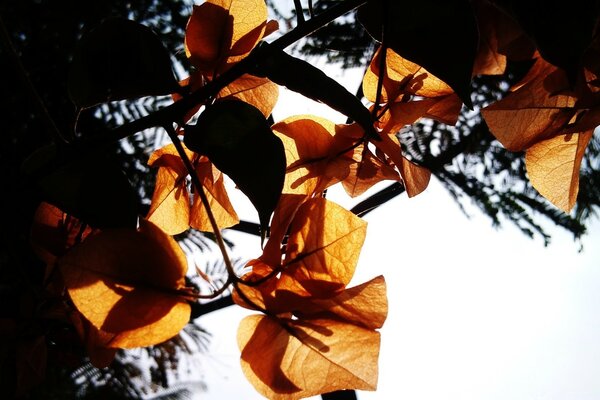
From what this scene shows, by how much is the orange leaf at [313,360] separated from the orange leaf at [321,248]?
2 centimetres

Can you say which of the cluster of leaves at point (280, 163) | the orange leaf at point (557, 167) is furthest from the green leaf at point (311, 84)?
the orange leaf at point (557, 167)

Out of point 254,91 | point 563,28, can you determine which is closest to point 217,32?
point 254,91

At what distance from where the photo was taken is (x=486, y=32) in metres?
0.23

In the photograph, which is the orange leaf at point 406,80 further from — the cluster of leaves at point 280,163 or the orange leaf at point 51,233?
the orange leaf at point 51,233

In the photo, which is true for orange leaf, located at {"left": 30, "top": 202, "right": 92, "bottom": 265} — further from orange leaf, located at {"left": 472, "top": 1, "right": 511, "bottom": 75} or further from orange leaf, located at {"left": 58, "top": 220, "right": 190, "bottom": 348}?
orange leaf, located at {"left": 472, "top": 1, "right": 511, "bottom": 75}

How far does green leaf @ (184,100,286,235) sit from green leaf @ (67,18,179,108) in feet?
0.09

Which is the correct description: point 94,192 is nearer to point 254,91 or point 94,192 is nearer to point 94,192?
point 94,192

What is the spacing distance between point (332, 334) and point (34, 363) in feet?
0.56

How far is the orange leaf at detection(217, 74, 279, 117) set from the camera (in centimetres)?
27

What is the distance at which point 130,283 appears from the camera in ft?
0.67

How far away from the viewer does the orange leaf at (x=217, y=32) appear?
24cm

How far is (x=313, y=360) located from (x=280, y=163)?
85 millimetres

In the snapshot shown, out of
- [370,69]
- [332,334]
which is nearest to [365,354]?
[332,334]

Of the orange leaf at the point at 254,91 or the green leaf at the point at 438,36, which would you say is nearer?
the green leaf at the point at 438,36
